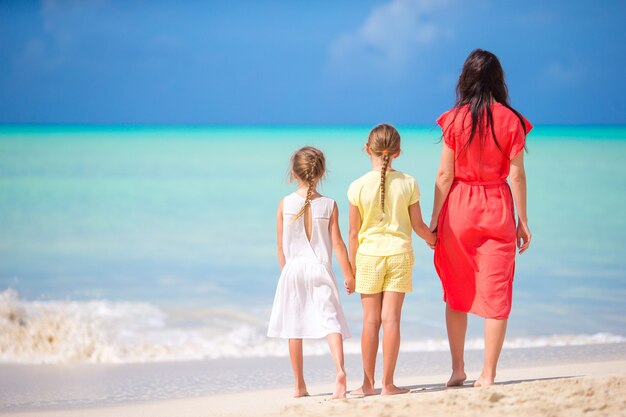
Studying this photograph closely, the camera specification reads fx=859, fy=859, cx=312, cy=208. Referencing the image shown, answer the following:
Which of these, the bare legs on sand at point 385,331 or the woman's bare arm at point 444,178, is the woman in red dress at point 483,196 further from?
the bare legs on sand at point 385,331

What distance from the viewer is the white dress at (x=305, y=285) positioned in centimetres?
344

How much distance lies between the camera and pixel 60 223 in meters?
11.4

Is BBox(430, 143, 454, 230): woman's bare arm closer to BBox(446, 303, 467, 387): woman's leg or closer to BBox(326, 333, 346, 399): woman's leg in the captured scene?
BBox(446, 303, 467, 387): woman's leg

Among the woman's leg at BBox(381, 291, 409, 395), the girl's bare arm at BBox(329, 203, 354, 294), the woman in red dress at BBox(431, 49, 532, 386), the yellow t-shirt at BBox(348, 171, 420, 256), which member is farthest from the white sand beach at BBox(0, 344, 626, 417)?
the yellow t-shirt at BBox(348, 171, 420, 256)

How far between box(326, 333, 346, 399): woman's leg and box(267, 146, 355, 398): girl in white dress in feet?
0.05

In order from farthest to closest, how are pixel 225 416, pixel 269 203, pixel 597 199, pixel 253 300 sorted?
pixel 597 199 → pixel 269 203 → pixel 253 300 → pixel 225 416

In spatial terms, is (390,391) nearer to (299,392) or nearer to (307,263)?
(299,392)

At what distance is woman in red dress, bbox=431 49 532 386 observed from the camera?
3.36 metres

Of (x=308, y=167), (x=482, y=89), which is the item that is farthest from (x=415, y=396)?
(x=482, y=89)

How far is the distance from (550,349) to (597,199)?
31.3 ft

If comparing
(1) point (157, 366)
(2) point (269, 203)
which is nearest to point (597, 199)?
(2) point (269, 203)

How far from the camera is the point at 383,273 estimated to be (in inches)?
130

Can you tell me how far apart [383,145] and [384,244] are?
15.1 inches

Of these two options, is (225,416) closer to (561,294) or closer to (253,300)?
(253,300)
